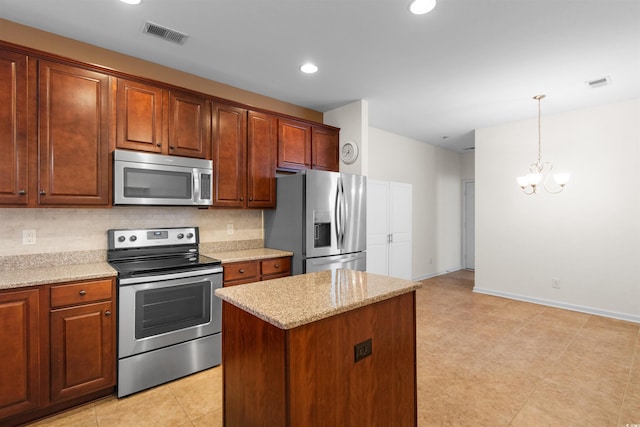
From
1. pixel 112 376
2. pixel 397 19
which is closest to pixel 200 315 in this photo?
pixel 112 376

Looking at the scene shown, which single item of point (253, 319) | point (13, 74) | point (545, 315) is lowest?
point (545, 315)

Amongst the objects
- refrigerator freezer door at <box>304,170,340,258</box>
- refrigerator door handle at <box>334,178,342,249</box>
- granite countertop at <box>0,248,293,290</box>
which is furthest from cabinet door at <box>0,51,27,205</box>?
refrigerator door handle at <box>334,178,342,249</box>

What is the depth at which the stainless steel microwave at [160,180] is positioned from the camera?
8.32 ft

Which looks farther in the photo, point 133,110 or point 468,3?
point 133,110

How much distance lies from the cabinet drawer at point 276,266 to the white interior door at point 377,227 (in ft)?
4.74

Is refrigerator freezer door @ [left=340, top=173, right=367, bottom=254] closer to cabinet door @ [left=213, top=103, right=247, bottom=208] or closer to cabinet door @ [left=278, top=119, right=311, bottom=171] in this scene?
cabinet door @ [left=278, top=119, right=311, bottom=171]

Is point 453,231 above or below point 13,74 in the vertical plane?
below

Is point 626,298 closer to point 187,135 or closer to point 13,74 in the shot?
point 187,135

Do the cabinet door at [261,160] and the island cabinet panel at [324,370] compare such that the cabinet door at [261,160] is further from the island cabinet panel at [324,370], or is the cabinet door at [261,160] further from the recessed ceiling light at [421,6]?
the island cabinet panel at [324,370]

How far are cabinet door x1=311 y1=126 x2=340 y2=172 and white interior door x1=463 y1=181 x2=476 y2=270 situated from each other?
4332 mm

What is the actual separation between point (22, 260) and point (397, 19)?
3.28 meters

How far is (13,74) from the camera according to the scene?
2.15 meters

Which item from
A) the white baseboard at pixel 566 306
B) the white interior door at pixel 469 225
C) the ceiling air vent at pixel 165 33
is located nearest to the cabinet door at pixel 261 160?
the ceiling air vent at pixel 165 33

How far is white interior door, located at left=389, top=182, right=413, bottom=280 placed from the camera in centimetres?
477
